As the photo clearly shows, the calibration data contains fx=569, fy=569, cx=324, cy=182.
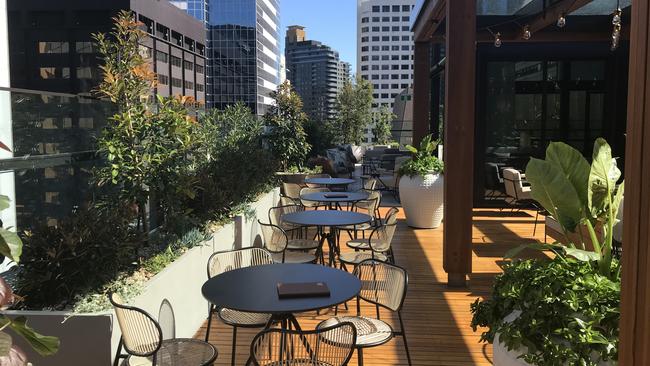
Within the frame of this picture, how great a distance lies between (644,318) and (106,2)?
58.0 metres

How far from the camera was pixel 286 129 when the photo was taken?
470 inches

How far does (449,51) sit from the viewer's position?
5.57 meters

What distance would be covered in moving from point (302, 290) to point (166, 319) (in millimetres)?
1167

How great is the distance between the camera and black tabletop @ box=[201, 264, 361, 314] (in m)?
2.98

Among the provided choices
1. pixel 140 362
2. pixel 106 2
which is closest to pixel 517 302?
pixel 140 362

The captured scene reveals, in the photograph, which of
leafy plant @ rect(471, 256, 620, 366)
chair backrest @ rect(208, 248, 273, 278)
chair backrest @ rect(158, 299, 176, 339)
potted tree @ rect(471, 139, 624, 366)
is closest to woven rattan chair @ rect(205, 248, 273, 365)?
chair backrest @ rect(208, 248, 273, 278)

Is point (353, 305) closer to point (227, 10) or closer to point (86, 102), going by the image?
point (86, 102)

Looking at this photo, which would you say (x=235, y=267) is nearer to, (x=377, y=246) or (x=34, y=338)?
(x=377, y=246)

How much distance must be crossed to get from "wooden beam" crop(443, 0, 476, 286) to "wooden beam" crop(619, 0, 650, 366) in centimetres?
386

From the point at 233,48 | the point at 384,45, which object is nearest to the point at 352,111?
the point at 233,48

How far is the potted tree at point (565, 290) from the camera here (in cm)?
232

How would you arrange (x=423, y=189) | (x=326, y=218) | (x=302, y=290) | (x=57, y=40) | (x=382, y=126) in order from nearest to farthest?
(x=302, y=290)
(x=326, y=218)
(x=423, y=189)
(x=382, y=126)
(x=57, y=40)

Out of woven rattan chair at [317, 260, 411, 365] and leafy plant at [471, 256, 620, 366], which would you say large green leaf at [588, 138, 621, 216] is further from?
woven rattan chair at [317, 260, 411, 365]

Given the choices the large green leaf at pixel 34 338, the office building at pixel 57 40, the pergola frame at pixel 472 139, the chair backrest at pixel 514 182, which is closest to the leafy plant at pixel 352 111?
the pergola frame at pixel 472 139
